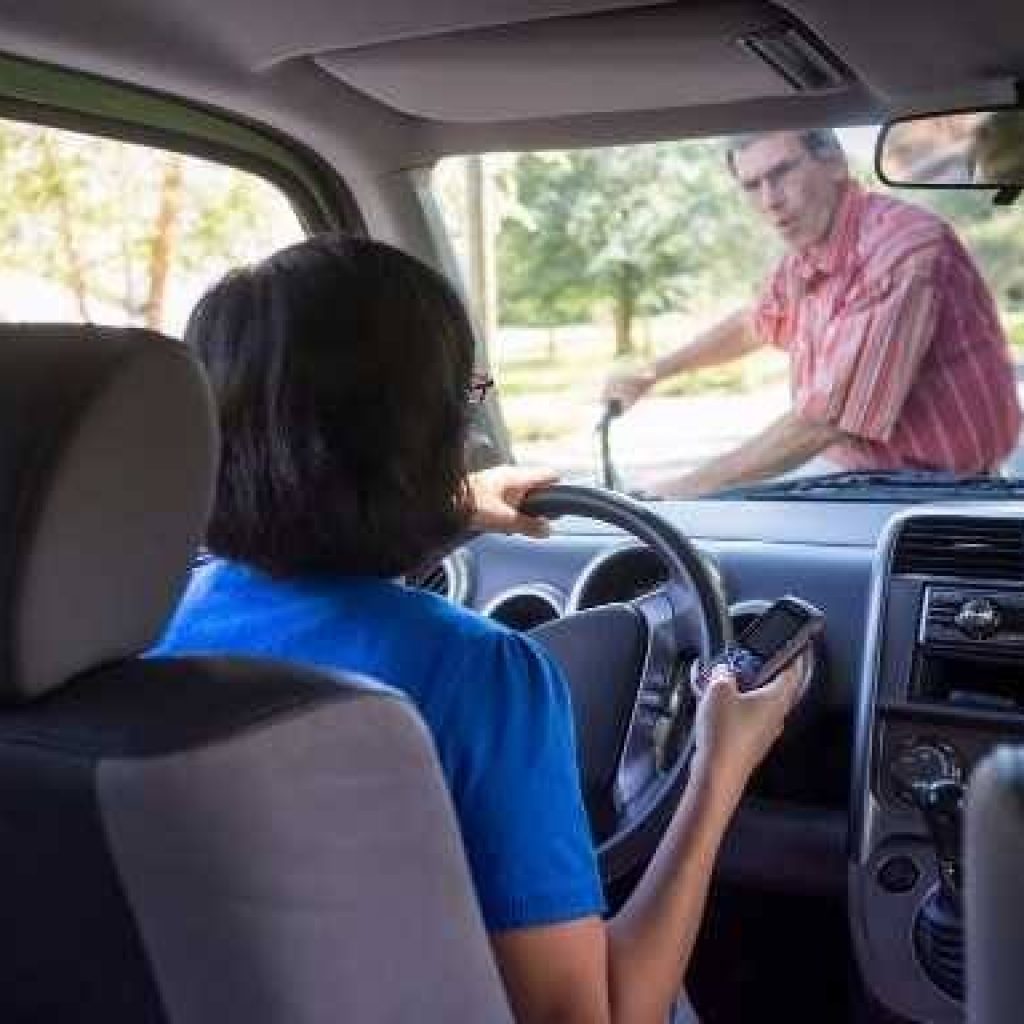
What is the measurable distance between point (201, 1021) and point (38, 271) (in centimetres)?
291

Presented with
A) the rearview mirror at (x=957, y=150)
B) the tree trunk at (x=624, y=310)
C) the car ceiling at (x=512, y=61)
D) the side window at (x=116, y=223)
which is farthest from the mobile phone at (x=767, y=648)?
the tree trunk at (x=624, y=310)

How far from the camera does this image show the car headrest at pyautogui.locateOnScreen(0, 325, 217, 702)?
141 centimetres

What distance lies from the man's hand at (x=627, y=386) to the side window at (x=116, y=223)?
82cm

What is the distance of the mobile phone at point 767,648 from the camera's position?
7.17 feet

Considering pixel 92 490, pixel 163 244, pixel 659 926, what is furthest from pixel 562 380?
pixel 92 490

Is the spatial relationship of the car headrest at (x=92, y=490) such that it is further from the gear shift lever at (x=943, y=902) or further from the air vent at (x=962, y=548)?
the air vent at (x=962, y=548)

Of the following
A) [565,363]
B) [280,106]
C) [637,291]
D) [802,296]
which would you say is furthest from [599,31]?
[637,291]

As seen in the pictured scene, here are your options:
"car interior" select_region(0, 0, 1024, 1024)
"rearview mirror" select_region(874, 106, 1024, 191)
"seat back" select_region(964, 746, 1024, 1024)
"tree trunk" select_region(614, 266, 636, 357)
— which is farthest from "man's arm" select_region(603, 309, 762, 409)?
"seat back" select_region(964, 746, 1024, 1024)

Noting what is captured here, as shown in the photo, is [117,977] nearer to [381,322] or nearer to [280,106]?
[381,322]

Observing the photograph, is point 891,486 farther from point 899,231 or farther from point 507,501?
point 507,501

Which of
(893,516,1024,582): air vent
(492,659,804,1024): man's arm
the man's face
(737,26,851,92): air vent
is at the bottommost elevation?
(492,659,804,1024): man's arm

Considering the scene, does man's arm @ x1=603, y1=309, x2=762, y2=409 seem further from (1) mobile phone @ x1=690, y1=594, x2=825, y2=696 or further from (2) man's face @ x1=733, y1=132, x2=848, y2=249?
(1) mobile phone @ x1=690, y1=594, x2=825, y2=696

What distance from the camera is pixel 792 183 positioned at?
3.67 m

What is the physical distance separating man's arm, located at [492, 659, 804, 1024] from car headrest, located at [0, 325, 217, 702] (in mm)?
475
